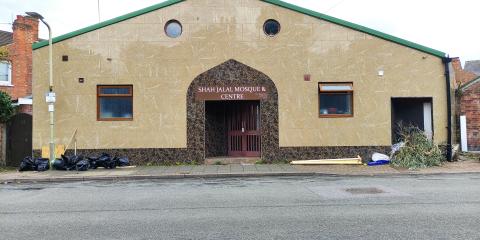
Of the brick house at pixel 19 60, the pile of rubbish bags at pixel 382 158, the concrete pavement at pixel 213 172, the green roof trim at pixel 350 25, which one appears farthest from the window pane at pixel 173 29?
the brick house at pixel 19 60

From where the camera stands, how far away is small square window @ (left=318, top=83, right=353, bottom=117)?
1727 centimetres

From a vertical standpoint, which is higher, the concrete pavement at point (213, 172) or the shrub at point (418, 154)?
the shrub at point (418, 154)

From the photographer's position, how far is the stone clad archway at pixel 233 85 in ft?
56.1

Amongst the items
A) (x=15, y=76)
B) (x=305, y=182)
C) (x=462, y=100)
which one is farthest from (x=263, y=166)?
(x=15, y=76)

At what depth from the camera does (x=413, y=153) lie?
16.1 meters

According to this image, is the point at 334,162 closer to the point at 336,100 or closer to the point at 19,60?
the point at 336,100

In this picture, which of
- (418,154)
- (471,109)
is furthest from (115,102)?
(471,109)

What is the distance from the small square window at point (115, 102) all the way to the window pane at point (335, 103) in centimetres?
706

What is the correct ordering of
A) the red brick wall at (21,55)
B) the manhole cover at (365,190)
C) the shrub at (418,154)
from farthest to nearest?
the red brick wall at (21,55) → the shrub at (418,154) → the manhole cover at (365,190)

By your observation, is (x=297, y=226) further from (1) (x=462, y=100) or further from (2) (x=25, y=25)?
(2) (x=25, y=25)

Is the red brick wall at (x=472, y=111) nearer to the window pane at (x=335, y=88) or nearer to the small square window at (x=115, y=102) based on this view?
the window pane at (x=335, y=88)

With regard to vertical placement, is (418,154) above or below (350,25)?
below

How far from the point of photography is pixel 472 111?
18094 millimetres

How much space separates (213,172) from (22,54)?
21.0 metres
